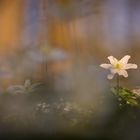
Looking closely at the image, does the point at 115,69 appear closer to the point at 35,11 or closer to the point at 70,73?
the point at 70,73

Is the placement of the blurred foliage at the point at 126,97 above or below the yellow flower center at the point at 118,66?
below

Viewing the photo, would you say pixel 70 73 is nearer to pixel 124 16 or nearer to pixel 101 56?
pixel 101 56

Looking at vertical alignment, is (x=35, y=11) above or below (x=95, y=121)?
above

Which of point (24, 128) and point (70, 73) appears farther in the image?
point (70, 73)

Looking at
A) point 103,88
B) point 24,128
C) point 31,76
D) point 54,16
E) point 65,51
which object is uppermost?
point 54,16

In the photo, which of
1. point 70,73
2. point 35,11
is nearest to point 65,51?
point 70,73

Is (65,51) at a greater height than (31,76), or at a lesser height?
greater

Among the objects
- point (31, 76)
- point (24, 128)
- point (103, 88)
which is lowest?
point (24, 128)

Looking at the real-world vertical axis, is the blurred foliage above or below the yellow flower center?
below


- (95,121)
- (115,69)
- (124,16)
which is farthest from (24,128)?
(124,16)
